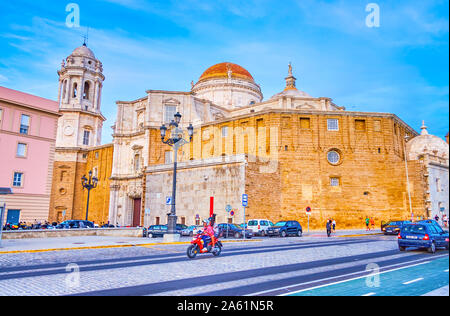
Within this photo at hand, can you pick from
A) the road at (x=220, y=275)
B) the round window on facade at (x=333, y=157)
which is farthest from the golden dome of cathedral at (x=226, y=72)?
the road at (x=220, y=275)

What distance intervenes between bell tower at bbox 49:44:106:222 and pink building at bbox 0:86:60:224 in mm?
26687

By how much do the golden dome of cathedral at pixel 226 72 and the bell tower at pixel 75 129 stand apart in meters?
19.8

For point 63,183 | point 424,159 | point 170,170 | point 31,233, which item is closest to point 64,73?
point 63,183

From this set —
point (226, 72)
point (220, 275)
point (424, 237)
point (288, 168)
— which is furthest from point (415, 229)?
point (226, 72)

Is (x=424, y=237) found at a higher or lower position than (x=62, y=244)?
higher

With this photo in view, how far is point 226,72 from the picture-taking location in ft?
199

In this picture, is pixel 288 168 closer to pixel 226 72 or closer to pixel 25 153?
pixel 25 153

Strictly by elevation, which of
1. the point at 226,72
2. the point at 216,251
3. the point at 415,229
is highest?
the point at 226,72

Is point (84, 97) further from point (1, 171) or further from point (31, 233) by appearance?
point (31, 233)

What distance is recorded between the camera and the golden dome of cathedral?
60.3 m

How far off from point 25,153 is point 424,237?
99.4 feet

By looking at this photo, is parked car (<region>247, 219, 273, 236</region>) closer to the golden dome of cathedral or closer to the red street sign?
the red street sign

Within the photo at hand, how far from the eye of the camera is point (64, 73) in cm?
5816

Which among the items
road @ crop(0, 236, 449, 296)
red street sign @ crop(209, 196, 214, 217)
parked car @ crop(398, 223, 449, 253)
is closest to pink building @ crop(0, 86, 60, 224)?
red street sign @ crop(209, 196, 214, 217)
